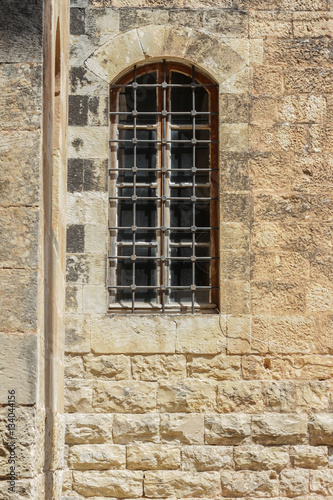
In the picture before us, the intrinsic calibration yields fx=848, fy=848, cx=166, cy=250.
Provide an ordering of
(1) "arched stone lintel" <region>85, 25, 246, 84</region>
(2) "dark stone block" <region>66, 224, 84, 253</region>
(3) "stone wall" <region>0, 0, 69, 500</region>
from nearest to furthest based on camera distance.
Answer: (3) "stone wall" <region>0, 0, 69, 500</region> < (2) "dark stone block" <region>66, 224, 84, 253</region> < (1) "arched stone lintel" <region>85, 25, 246, 84</region>

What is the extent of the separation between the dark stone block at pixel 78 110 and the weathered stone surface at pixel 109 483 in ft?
8.31

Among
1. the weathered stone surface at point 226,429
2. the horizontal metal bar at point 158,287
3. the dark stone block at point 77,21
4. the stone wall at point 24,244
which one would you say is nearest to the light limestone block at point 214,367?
the weathered stone surface at point 226,429

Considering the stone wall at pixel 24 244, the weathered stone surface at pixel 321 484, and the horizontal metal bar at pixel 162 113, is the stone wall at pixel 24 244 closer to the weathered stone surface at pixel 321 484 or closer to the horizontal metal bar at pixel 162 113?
the horizontal metal bar at pixel 162 113

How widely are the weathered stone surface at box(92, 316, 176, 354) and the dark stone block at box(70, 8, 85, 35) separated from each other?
216cm

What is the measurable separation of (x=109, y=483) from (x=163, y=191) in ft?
7.06

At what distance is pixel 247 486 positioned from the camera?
5914 mm

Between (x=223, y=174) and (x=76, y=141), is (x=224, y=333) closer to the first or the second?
(x=223, y=174)

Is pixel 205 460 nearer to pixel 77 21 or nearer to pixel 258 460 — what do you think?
pixel 258 460

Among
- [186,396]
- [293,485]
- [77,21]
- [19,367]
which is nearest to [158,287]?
[186,396]

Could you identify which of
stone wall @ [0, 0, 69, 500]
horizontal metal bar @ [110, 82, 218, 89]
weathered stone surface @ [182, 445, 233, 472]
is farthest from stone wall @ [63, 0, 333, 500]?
stone wall @ [0, 0, 69, 500]

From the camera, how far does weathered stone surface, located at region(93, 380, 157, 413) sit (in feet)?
19.7

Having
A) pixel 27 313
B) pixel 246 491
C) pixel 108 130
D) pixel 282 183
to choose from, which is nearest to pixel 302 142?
pixel 282 183

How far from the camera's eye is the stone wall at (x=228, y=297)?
594 cm

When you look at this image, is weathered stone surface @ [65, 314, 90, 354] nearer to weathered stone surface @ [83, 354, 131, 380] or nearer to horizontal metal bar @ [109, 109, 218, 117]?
weathered stone surface @ [83, 354, 131, 380]
